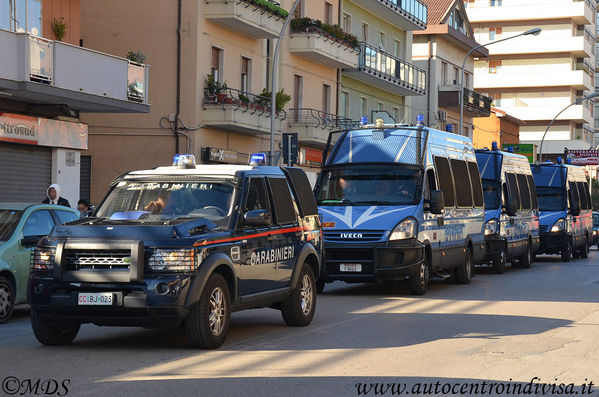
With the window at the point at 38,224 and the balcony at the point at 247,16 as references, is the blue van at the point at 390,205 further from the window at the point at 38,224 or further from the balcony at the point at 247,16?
the balcony at the point at 247,16

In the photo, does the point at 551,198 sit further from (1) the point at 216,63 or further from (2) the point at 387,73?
(2) the point at 387,73

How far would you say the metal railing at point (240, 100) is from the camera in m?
32.1

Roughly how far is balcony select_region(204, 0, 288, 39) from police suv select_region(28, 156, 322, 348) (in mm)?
19993

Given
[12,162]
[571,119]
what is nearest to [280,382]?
[12,162]

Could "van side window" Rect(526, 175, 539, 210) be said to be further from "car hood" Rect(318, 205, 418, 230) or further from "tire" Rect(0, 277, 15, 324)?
"tire" Rect(0, 277, 15, 324)

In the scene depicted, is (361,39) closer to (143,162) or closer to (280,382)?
(143,162)

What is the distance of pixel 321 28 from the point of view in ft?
128

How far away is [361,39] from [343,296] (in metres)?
30.0

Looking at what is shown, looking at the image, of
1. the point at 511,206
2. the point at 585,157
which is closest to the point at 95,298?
the point at 511,206

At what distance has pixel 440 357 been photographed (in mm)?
10070

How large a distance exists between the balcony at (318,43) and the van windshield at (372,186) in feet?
67.3

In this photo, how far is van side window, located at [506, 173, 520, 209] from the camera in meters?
26.7

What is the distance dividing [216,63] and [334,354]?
941 inches

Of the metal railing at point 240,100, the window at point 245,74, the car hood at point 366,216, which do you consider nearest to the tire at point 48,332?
the car hood at point 366,216
